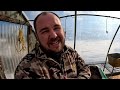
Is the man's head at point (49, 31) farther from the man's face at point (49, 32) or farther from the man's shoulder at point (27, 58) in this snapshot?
the man's shoulder at point (27, 58)

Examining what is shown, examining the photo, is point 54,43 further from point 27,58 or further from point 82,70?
point 82,70

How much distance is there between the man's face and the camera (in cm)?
138

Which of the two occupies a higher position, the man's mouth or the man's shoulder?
the man's mouth

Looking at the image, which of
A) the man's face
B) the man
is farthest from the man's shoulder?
the man's face

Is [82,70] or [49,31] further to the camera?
[82,70]

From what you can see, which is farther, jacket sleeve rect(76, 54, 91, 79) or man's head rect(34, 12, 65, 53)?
jacket sleeve rect(76, 54, 91, 79)

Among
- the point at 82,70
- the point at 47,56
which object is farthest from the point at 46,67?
the point at 82,70

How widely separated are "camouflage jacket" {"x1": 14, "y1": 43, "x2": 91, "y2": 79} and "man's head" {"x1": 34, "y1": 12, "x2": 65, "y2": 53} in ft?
0.28

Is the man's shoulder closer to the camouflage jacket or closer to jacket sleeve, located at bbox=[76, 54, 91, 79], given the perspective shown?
the camouflage jacket

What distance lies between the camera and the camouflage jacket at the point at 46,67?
137 cm

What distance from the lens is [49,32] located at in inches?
54.3

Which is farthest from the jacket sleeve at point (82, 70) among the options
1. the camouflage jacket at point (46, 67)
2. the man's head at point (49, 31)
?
the man's head at point (49, 31)
